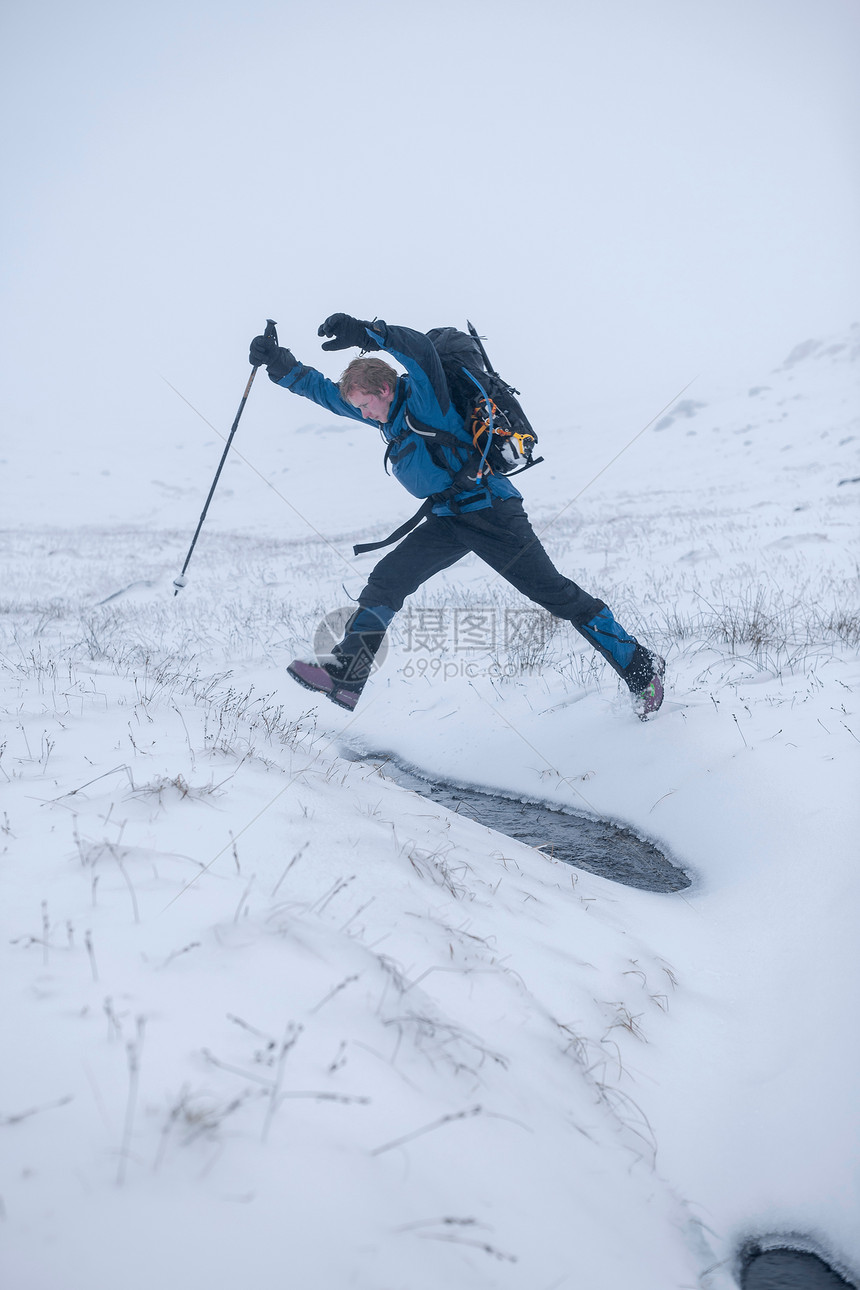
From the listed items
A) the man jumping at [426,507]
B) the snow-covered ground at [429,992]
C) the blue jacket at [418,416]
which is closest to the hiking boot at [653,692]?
the man jumping at [426,507]

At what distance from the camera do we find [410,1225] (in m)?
1.25

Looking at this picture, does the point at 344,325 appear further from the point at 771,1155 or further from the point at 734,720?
the point at 771,1155

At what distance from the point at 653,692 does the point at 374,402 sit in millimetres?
2774

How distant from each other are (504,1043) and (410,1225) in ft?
2.14

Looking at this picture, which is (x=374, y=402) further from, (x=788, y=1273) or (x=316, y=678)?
(x=788, y=1273)

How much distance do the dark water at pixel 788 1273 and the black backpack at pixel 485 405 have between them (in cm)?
383

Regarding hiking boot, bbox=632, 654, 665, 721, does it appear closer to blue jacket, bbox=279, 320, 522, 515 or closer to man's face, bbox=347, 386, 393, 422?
blue jacket, bbox=279, 320, 522, 515

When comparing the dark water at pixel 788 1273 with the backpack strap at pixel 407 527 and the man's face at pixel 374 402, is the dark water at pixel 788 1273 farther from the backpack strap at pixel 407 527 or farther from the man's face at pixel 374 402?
the man's face at pixel 374 402

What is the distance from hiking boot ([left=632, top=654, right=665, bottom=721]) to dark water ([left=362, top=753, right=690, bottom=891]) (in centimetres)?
94

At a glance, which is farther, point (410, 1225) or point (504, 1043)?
point (504, 1043)

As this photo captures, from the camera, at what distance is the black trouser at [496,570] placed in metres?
4.60

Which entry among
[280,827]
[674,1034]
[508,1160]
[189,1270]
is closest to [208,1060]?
[189,1270]

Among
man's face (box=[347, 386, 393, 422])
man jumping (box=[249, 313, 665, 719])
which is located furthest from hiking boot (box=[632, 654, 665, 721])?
man's face (box=[347, 386, 393, 422])

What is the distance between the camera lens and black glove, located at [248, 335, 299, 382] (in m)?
4.69
